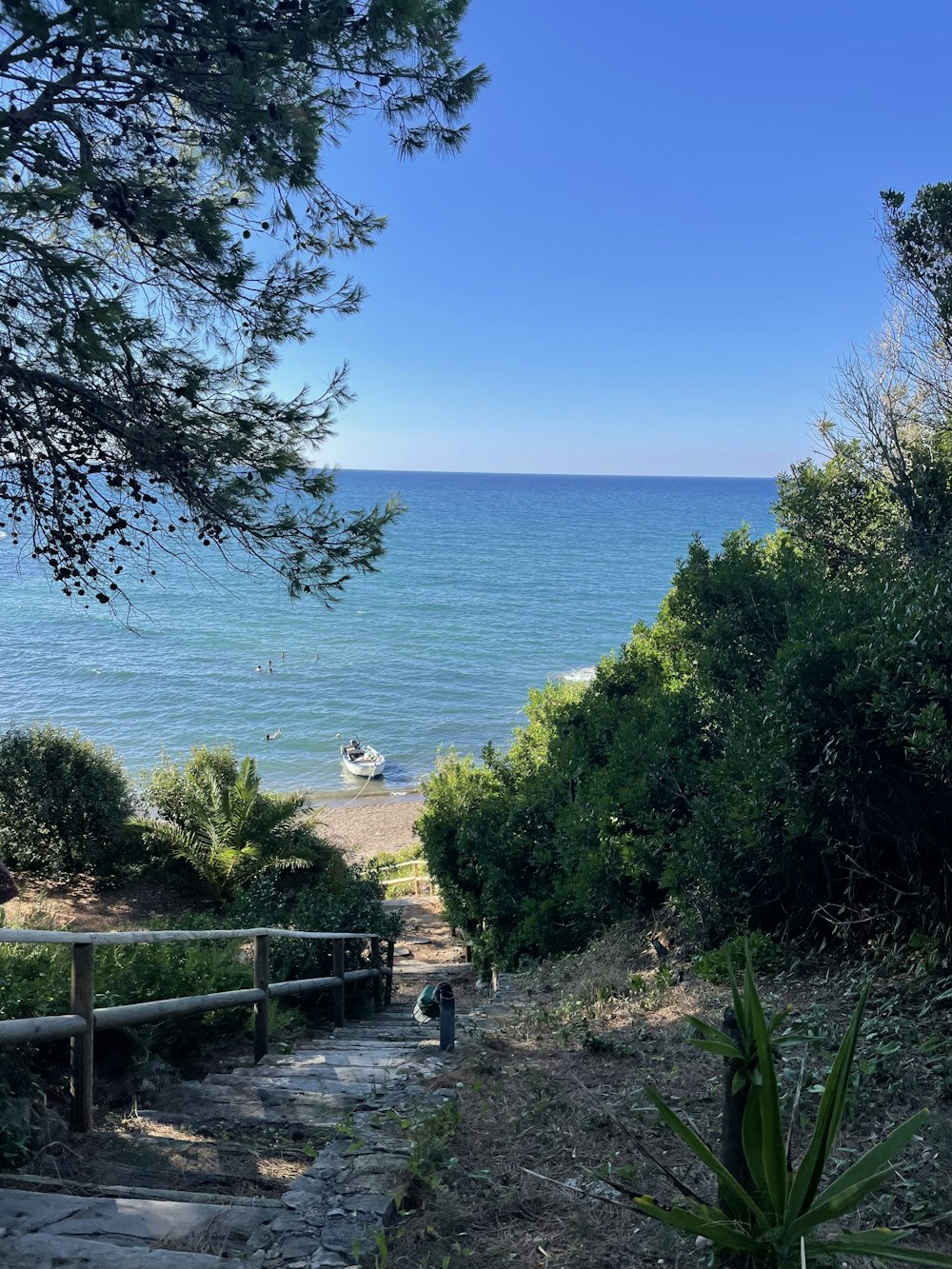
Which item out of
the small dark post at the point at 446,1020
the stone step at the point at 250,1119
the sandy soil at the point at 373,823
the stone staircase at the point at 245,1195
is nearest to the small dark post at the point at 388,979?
the small dark post at the point at 446,1020

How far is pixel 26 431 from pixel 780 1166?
498cm

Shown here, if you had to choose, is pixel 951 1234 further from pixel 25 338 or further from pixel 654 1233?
pixel 25 338

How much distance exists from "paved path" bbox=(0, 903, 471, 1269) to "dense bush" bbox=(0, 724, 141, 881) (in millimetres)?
9907

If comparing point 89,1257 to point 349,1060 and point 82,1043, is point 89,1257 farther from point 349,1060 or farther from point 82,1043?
point 349,1060

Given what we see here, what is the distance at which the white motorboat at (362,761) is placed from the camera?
1075 inches

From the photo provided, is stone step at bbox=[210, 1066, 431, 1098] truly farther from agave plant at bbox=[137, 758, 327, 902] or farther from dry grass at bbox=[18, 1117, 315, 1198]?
agave plant at bbox=[137, 758, 327, 902]

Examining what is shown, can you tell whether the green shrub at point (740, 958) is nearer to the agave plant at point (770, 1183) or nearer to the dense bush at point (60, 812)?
the agave plant at point (770, 1183)

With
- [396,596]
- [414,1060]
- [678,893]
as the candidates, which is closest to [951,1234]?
[414,1060]

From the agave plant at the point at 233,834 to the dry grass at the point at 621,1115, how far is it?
8.79 meters

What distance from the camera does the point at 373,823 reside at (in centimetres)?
2362

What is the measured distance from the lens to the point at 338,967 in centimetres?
737

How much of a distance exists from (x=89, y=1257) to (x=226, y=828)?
11.6m

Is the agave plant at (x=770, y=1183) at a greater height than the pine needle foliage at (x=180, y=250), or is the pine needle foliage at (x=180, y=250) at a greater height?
the pine needle foliage at (x=180, y=250)

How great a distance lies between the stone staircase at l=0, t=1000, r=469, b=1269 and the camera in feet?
8.29
